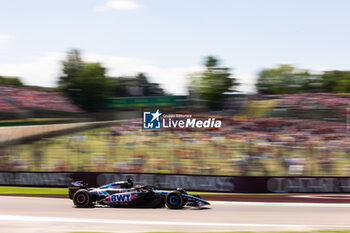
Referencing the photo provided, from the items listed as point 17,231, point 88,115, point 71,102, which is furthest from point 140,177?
point 71,102

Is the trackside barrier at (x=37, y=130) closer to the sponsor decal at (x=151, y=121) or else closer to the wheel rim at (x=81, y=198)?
the sponsor decal at (x=151, y=121)

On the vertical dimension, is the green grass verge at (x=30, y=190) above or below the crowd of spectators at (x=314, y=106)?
below

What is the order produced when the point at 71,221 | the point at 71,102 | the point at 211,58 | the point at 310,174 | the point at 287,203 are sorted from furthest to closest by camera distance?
the point at 211,58 → the point at 71,102 → the point at 310,174 → the point at 287,203 → the point at 71,221

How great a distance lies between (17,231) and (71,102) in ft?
86.0

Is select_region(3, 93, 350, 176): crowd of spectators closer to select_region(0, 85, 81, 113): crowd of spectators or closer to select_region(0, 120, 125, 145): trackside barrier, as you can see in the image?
select_region(0, 120, 125, 145): trackside barrier

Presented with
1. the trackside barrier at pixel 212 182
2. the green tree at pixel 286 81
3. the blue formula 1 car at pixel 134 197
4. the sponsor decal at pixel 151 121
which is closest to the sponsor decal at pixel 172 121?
the sponsor decal at pixel 151 121

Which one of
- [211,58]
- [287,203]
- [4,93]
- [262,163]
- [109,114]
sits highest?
[211,58]

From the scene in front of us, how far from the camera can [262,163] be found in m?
18.0

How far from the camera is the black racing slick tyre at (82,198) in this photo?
1233 centimetres

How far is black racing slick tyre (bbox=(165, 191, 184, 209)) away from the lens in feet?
38.5

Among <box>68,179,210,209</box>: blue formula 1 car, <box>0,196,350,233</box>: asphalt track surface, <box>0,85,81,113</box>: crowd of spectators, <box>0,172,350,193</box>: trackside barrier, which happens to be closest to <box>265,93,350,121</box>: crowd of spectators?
<box>0,172,350,193</box>: trackside barrier

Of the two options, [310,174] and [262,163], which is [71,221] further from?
[310,174]

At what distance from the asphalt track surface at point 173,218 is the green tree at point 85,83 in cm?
2085

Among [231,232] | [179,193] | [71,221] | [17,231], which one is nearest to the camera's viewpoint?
[231,232]
